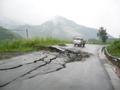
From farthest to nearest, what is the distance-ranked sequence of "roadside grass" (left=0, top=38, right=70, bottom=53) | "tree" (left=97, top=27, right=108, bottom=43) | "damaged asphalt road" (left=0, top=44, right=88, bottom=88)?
1. "tree" (left=97, top=27, right=108, bottom=43)
2. "roadside grass" (left=0, top=38, right=70, bottom=53)
3. "damaged asphalt road" (left=0, top=44, right=88, bottom=88)

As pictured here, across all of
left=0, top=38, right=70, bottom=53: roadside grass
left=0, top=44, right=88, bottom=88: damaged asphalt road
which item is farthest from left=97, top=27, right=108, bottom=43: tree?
left=0, top=44, right=88, bottom=88: damaged asphalt road

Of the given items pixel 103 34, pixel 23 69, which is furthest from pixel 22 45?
pixel 103 34

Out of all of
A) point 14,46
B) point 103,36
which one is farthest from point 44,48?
point 103,36

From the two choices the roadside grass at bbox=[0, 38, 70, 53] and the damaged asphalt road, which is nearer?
the damaged asphalt road

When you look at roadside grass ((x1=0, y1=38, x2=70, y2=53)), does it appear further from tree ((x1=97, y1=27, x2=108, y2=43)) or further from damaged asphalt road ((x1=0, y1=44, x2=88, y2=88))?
tree ((x1=97, y1=27, x2=108, y2=43))

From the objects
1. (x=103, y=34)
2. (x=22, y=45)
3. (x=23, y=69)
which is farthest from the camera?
(x=103, y=34)

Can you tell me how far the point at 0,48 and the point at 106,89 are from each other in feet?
91.4

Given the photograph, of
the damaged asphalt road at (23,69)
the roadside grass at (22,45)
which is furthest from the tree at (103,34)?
the damaged asphalt road at (23,69)

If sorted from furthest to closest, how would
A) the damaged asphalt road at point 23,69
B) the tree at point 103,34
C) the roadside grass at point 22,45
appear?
1. the tree at point 103,34
2. the roadside grass at point 22,45
3. the damaged asphalt road at point 23,69

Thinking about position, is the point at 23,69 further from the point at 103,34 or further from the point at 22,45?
the point at 103,34

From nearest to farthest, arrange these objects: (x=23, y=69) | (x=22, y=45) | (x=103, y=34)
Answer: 1. (x=23, y=69)
2. (x=22, y=45)
3. (x=103, y=34)

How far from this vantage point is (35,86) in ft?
29.6

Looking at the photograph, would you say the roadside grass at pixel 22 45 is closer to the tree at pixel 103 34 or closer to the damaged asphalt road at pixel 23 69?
the damaged asphalt road at pixel 23 69

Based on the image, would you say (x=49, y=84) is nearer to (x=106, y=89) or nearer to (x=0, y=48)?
(x=106, y=89)
